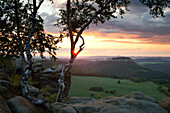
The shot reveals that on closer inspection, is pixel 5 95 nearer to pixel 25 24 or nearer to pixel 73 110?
pixel 73 110

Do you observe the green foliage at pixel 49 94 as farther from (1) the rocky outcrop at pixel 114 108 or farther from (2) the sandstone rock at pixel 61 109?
(1) the rocky outcrop at pixel 114 108

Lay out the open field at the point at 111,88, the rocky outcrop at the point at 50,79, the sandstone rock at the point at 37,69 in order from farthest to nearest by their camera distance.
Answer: the open field at the point at 111,88
the sandstone rock at the point at 37,69
the rocky outcrop at the point at 50,79

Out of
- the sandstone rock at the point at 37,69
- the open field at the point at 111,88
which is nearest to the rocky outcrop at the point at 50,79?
the sandstone rock at the point at 37,69

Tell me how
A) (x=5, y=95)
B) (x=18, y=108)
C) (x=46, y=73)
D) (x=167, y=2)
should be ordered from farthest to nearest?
(x=46, y=73) < (x=167, y=2) < (x=5, y=95) < (x=18, y=108)

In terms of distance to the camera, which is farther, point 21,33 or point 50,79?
point 50,79

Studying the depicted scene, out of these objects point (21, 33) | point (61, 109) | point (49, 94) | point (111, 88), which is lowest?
point (111, 88)

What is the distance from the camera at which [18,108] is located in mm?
8648

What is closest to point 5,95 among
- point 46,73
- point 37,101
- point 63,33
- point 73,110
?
point 37,101

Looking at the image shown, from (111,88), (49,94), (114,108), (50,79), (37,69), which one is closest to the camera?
(114,108)

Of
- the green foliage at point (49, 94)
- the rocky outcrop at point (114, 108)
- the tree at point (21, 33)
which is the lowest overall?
the green foliage at point (49, 94)

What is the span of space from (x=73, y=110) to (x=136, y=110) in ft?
15.8

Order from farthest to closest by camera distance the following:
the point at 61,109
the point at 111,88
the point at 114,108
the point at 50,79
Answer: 1. the point at 111,88
2. the point at 50,79
3. the point at 114,108
4. the point at 61,109

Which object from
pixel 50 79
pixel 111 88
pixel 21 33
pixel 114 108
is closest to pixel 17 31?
pixel 21 33

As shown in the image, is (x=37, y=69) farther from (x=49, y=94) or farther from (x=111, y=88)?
(x=111, y=88)
